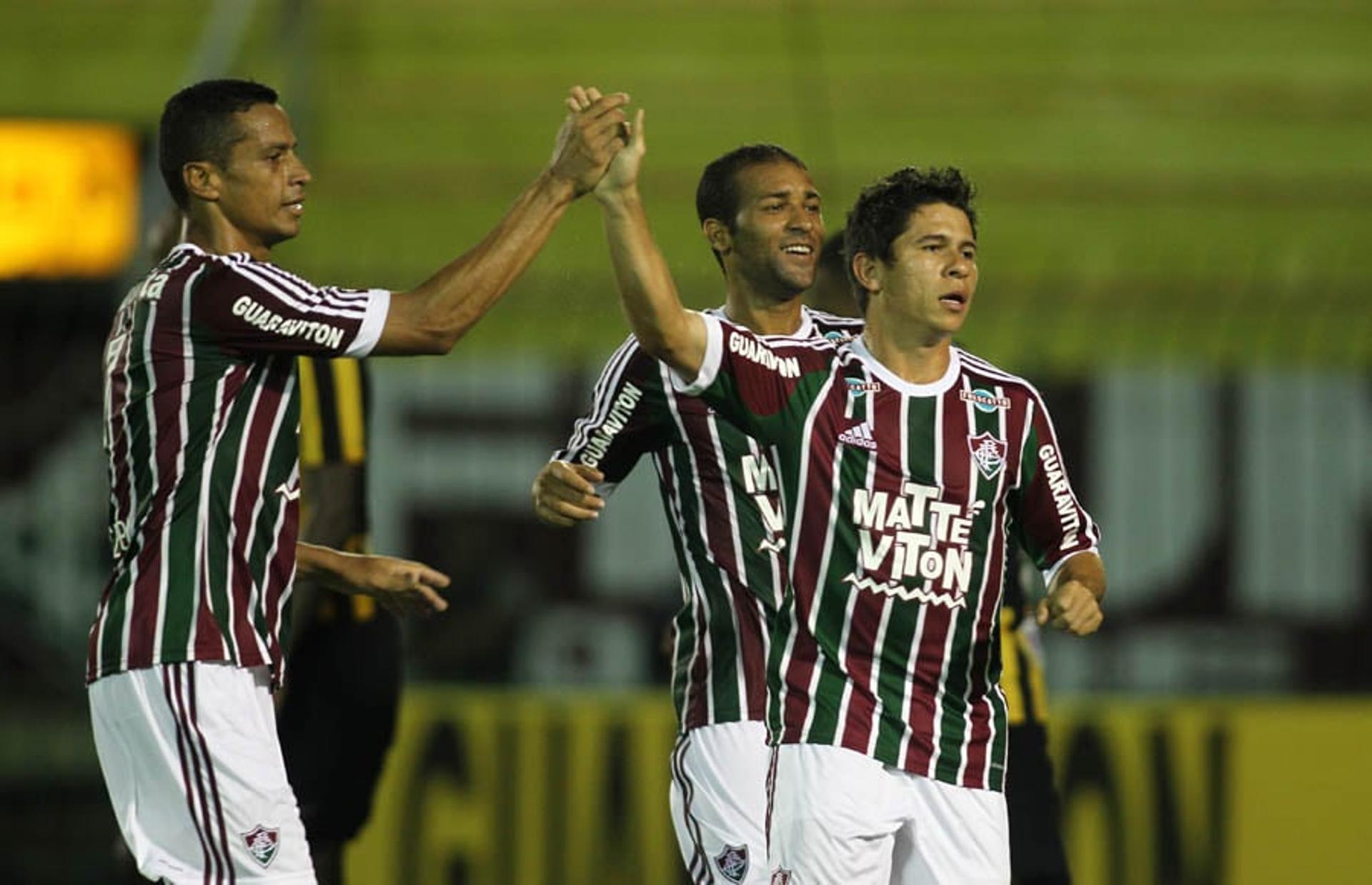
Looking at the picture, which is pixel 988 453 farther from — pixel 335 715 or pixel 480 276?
pixel 335 715

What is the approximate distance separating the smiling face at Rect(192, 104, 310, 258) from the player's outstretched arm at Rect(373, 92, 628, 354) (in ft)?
1.34

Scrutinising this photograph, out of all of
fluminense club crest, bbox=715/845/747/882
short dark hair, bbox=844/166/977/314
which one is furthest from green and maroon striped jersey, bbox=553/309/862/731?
short dark hair, bbox=844/166/977/314

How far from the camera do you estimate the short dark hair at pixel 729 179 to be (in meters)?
6.00

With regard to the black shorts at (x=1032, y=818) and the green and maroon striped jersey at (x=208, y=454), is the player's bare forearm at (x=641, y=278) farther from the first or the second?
the black shorts at (x=1032, y=818)

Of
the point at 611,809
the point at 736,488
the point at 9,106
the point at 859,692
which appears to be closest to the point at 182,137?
the point at 736,488

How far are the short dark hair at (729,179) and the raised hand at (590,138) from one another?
1.36m

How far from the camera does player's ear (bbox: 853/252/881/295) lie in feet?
16.8

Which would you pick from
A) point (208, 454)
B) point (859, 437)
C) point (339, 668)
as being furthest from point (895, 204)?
point (339, 668)

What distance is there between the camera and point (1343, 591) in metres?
9.23

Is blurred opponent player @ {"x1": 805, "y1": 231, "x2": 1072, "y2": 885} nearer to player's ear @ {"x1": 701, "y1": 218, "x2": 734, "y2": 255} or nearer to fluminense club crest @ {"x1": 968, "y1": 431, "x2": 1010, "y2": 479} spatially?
player's ear @ {"x1": 701, "y1": 218, "x2": 734, "y2": 255}

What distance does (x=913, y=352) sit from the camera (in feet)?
16.5

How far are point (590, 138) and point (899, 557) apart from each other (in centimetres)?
113

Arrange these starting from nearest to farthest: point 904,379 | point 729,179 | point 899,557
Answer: point 899,557
point 904,379
point 729,179

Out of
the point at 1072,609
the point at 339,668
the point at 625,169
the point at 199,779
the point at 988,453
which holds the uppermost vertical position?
the point at 625,169
